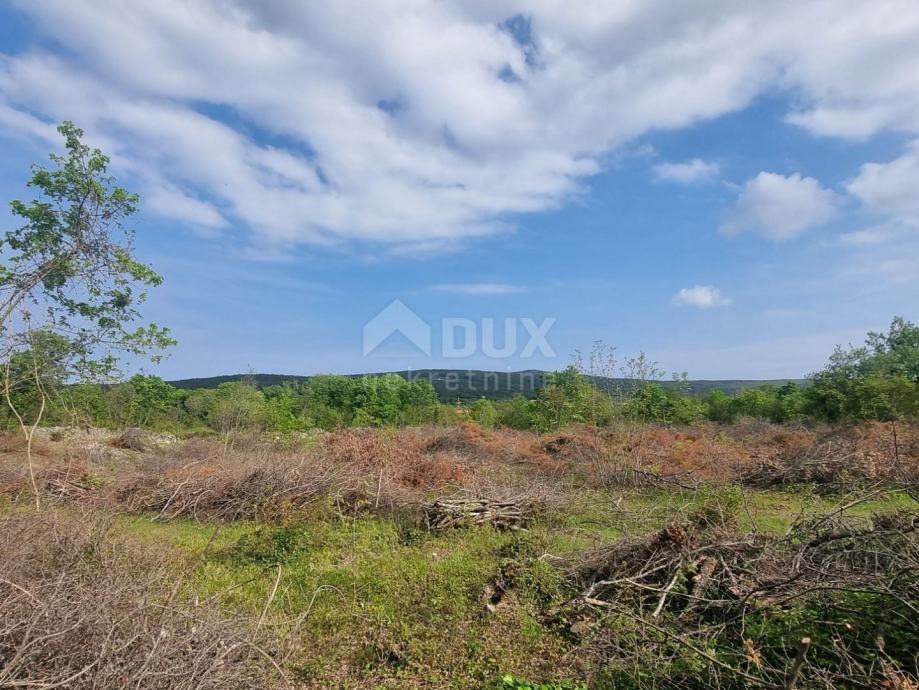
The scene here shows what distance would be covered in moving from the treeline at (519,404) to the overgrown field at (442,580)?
671cm

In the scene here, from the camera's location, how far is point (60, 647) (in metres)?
2.87

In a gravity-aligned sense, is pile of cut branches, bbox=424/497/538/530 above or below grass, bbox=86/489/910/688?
above

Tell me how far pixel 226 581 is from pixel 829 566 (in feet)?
20.1

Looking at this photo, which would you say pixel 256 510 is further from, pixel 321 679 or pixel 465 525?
pixel 321 679

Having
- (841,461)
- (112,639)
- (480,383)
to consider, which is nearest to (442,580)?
(112,639)

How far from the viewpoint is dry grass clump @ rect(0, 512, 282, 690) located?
270 centimetres

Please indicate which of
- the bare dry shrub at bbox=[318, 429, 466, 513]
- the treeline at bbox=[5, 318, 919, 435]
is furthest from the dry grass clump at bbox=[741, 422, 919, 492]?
the bare dry shrub at bbox=[318, 429, 466, 513]

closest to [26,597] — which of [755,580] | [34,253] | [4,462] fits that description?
[755,580]

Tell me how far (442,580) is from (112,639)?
347 centimetres

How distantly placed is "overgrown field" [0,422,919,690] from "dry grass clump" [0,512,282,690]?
16 mm

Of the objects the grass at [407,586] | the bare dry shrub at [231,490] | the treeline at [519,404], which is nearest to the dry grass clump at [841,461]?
the grass at [407,586]

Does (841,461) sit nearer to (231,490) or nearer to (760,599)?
(760,599)

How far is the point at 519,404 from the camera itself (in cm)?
2425

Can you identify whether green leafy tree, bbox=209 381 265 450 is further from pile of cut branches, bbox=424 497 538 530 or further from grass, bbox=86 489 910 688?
pile of cut branches, bbox=424 497 538 530
